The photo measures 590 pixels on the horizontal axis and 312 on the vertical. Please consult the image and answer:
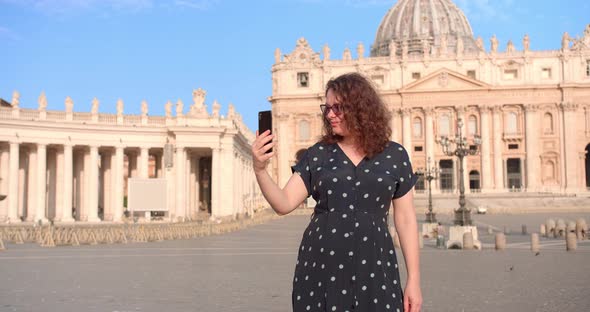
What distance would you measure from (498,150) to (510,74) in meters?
9.95

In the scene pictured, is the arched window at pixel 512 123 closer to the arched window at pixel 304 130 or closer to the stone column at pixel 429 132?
the stone column at pixel 429 132

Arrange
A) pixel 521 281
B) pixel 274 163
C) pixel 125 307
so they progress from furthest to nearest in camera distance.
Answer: pixel 274 163
pixel 521 281
pixel 125 307

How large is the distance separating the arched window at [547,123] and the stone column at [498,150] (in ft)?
17.3

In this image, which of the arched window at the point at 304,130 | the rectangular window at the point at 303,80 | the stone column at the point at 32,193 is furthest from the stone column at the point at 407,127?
the stone column at the point at 32,193

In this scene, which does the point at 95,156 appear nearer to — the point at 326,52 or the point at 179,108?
the point at 179,108

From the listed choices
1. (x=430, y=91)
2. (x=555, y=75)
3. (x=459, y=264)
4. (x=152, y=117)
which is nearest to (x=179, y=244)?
(x=459, y=264)

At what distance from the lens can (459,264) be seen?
1978 cm

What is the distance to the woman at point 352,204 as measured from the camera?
4.39m

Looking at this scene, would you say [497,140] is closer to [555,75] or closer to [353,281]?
[555,75]

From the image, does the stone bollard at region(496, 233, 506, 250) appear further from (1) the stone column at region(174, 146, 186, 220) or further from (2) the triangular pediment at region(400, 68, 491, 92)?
(2) the triangular pediment at region(400, 68, 491, 92)

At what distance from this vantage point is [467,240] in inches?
1009

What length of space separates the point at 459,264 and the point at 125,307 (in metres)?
11.1

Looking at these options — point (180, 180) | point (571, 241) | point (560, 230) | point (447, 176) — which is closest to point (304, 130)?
point (447, 176)

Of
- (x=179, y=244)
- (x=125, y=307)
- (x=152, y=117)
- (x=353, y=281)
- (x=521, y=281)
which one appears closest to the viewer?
(x=353, y=281)
